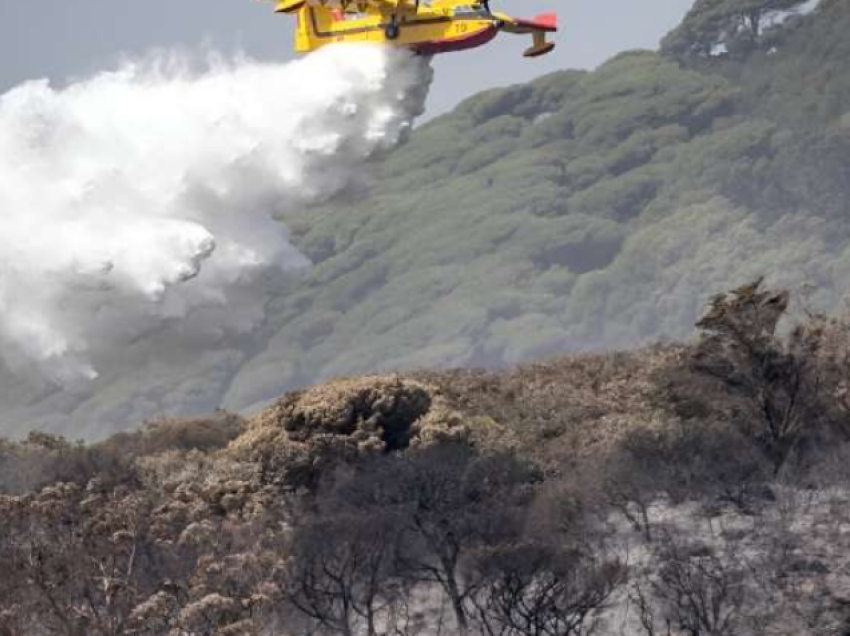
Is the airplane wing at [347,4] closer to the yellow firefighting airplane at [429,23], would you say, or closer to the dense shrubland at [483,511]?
the yellow firefighting airplane at [429,23]

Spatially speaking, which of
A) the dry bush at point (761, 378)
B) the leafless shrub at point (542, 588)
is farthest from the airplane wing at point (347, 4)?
the leafless shrub at point (542, 588)

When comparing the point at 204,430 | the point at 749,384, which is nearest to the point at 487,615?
the point at 749,384

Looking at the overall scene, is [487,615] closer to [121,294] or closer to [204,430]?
[121,294]

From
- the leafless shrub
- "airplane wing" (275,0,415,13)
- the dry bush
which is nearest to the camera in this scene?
the leafless shrub

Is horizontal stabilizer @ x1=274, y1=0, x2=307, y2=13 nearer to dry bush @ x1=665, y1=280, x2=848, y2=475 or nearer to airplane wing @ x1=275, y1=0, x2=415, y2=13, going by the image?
airplane wing @ x1=275, y1=0, x2=415, y2=13

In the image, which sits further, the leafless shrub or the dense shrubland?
the leafless shrub

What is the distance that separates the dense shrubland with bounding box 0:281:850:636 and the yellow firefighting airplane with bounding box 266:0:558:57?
33.0 ft

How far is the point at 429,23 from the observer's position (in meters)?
57.3

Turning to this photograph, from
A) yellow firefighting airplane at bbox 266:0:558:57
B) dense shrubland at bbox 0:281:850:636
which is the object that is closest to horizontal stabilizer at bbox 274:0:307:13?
yellow firefighting airplane at bbox 266:0:558:57

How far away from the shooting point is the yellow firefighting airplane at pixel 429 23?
2232 inches

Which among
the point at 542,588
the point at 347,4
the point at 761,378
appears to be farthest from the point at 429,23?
the point at 542,588

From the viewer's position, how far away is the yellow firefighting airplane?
186ft

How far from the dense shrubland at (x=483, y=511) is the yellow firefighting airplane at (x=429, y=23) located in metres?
10.1

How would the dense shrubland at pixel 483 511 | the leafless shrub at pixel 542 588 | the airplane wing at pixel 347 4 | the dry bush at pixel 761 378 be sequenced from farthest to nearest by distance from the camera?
1. the dry bush at pixel 761 378
2. the airplane wing at pixel 347 4
3. the leafless shrub at pixel 542 588
4. the dense shrubland at pixel 483 511
